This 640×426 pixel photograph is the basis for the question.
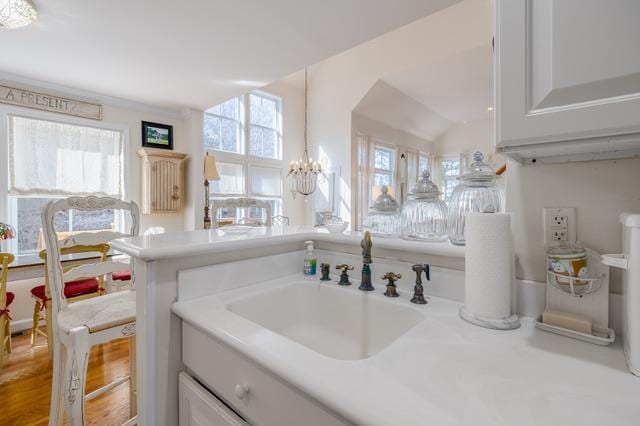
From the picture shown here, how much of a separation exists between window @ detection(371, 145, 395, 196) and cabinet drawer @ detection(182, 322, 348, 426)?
4997 mm

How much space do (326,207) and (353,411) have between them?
512 cm

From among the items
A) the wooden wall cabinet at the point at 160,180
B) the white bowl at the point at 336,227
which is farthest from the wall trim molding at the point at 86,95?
the white bowl at the point at 336,227

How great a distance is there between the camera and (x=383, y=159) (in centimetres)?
598

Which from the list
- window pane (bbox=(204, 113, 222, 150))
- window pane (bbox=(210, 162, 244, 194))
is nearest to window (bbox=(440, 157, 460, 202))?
window pane (bbox=(210, 162, 244, 194))

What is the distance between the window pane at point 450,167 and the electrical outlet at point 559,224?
6.89 metres

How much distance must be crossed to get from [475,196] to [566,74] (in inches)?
20.5

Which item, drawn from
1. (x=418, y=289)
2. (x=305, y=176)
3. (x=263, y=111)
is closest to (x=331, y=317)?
(x=418, y=289)

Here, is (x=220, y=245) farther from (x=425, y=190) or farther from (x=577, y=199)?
(x=577, y=199)

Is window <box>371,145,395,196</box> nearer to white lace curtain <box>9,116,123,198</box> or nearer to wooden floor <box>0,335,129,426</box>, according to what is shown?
white lace curtain <box>9,116,123,198</box>

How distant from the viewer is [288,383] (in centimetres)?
56

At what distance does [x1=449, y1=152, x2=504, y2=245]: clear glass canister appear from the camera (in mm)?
991

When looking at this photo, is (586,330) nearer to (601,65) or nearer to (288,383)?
(601,65)

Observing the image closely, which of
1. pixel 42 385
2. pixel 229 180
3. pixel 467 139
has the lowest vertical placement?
pixel 42 385

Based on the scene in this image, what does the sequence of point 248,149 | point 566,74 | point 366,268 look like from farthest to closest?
1. point 248,149
2. point 366,268
3. point 566,74
